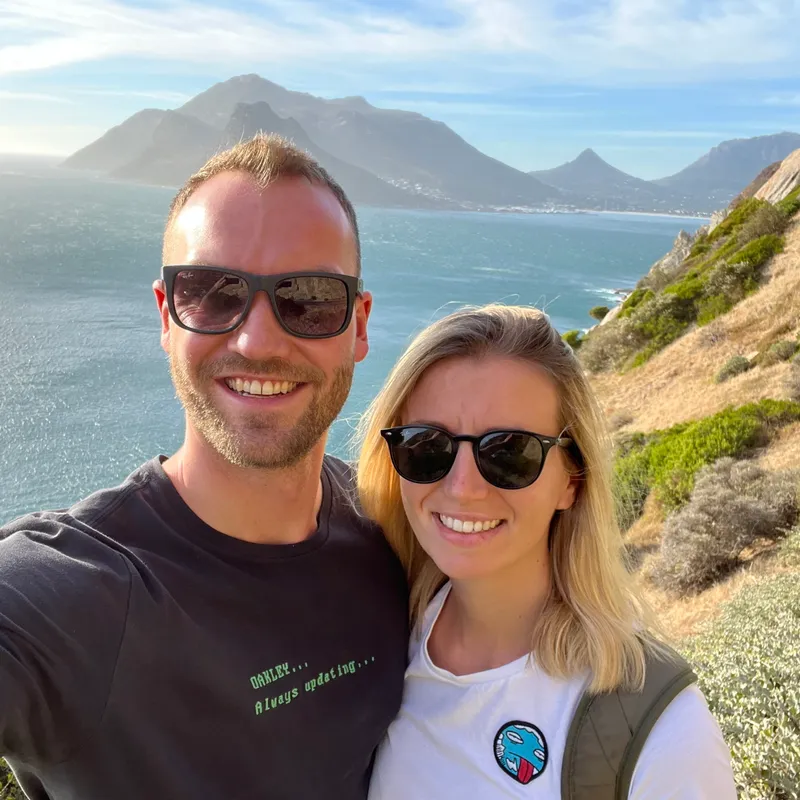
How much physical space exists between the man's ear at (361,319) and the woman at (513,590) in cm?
29

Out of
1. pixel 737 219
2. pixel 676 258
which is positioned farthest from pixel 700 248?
pixel 676 258

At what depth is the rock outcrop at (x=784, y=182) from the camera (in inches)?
1010

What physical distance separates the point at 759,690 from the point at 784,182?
28.2 metres

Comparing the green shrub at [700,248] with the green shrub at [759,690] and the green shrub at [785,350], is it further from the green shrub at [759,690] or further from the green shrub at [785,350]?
the green shrub at [759,690]

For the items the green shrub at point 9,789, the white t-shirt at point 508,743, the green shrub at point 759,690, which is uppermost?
the white t-shirt at point 508,743

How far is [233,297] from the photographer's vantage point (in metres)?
2.29

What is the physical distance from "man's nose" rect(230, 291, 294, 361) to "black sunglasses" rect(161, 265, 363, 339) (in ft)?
0.06

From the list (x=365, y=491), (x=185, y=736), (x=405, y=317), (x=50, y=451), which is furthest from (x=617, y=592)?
(x=405, y=317)

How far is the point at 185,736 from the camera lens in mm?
1879

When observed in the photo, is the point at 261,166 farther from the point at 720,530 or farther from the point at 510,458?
the point at 720,530

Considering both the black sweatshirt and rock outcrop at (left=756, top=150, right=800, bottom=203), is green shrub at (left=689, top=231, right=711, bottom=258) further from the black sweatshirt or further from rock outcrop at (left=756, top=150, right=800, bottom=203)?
the black sweatshirt

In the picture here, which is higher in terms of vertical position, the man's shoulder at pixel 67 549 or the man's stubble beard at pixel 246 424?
the man's stubble beard at pixel 246 424

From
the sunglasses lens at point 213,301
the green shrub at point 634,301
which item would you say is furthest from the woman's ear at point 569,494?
the green shrub at point 634,301

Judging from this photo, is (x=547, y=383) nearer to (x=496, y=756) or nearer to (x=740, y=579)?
(x=496, y=756)
